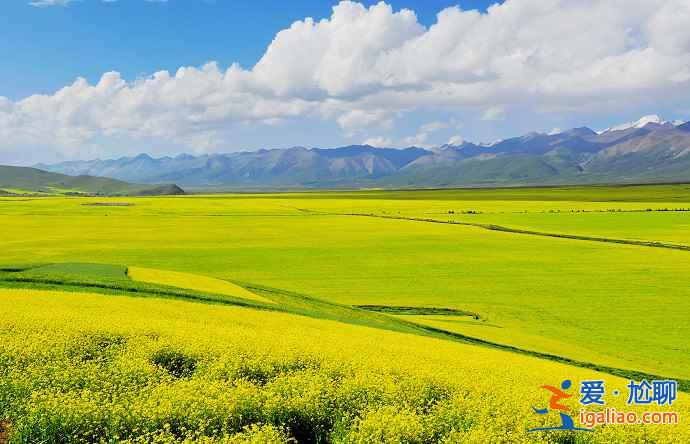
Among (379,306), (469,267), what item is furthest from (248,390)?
(469,267)

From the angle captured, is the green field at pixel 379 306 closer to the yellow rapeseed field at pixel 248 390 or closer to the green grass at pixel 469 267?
the yellow rapeseed field at pixel 248 390

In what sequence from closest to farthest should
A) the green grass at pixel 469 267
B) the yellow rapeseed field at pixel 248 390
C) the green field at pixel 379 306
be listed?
the yellow rapeseed field at pixel 248 390 < the green field at pixel 379 306 < the green grass at pixel 469 267

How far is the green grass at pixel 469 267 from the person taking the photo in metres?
33.0

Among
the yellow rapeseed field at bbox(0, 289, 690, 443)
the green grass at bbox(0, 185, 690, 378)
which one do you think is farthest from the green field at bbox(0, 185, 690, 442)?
the green grass at bbox(0, 185, 690, 378)

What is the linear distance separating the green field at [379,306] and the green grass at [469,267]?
0.23 metres

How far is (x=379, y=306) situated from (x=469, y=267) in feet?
64.8

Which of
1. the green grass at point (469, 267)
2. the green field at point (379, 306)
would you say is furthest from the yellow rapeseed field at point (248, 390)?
the green grass at point (469, 267)

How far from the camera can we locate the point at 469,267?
5719 cm

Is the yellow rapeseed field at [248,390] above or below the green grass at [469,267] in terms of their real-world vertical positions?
above

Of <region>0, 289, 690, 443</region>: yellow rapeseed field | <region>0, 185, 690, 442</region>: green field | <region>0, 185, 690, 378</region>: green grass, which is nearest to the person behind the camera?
<region>0, 289, 690, 443</region>: yellow rapeseed field

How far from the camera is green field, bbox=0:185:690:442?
12938 mm

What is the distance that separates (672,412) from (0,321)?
A: 1934cm

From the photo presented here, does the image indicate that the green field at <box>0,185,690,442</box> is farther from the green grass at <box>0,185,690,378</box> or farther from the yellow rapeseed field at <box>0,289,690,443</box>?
the green grass at <box>0,185,690,378</box>

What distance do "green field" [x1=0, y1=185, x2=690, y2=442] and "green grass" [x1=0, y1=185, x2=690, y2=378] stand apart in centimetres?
23
